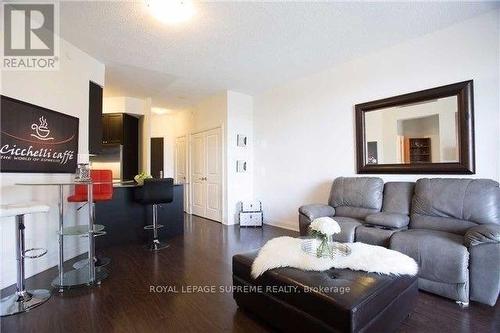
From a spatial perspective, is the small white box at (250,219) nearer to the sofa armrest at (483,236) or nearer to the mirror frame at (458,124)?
the mirror frame at (458,124)

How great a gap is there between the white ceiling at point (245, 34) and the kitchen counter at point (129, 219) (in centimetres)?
197

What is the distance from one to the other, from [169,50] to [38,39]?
4.73 ft

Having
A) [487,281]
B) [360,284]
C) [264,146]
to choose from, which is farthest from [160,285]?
[264,146]

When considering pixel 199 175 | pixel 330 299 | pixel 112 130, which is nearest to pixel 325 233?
pixel 330 299

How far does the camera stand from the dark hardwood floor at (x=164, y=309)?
5.90 feet

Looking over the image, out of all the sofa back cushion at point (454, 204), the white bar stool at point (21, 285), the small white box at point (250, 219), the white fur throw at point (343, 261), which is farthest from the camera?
the small white box at point (250, 219)

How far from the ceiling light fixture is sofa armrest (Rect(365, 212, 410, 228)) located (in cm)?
296

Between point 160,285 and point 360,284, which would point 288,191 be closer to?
point 160,285

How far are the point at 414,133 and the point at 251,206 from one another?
3.13 meters

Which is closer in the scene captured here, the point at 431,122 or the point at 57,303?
the point at 57,303

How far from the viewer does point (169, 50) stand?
11.1 feet

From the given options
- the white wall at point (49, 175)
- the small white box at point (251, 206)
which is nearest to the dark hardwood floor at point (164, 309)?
the white wall at point (49, 175)

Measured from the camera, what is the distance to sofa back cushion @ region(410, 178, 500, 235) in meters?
2.38

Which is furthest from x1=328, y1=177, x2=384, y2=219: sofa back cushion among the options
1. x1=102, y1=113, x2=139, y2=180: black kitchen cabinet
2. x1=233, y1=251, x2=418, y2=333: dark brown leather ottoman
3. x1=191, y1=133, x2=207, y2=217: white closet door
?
x1=102, y1=113, x2=139, y2=180: black kitchen cabinet
